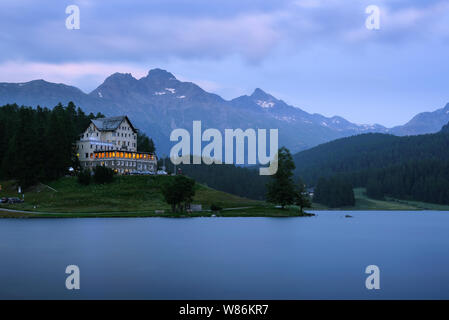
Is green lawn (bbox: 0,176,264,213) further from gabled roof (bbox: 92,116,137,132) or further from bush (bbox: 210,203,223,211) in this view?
gabled roof (bbox: 92,116,137,132)

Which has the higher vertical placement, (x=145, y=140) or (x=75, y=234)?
(x=145, y=140)

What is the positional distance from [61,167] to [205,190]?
46.1 metres

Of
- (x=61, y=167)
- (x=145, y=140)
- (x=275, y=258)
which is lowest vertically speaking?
(x=275, y=258)

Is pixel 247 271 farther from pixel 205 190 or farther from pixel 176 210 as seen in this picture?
pixel 205 190

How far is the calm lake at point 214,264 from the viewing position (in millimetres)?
37469

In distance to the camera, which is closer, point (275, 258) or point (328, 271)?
point (328, 271)

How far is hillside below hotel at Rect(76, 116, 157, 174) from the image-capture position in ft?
524

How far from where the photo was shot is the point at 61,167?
14825cm

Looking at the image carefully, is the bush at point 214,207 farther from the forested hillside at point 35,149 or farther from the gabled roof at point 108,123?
the gabled roof at point 108,123

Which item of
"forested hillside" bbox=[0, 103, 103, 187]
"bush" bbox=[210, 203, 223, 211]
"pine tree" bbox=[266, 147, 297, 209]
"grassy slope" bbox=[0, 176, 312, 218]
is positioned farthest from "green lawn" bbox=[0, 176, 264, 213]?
"pine tree" bbox=[266, 147, 297, 209]

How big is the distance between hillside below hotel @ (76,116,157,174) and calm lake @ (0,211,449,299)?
7509 centimetres

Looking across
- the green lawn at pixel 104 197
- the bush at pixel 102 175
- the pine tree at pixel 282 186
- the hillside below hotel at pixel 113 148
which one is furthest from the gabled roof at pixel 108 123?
the pine tree at pixel 282 186
